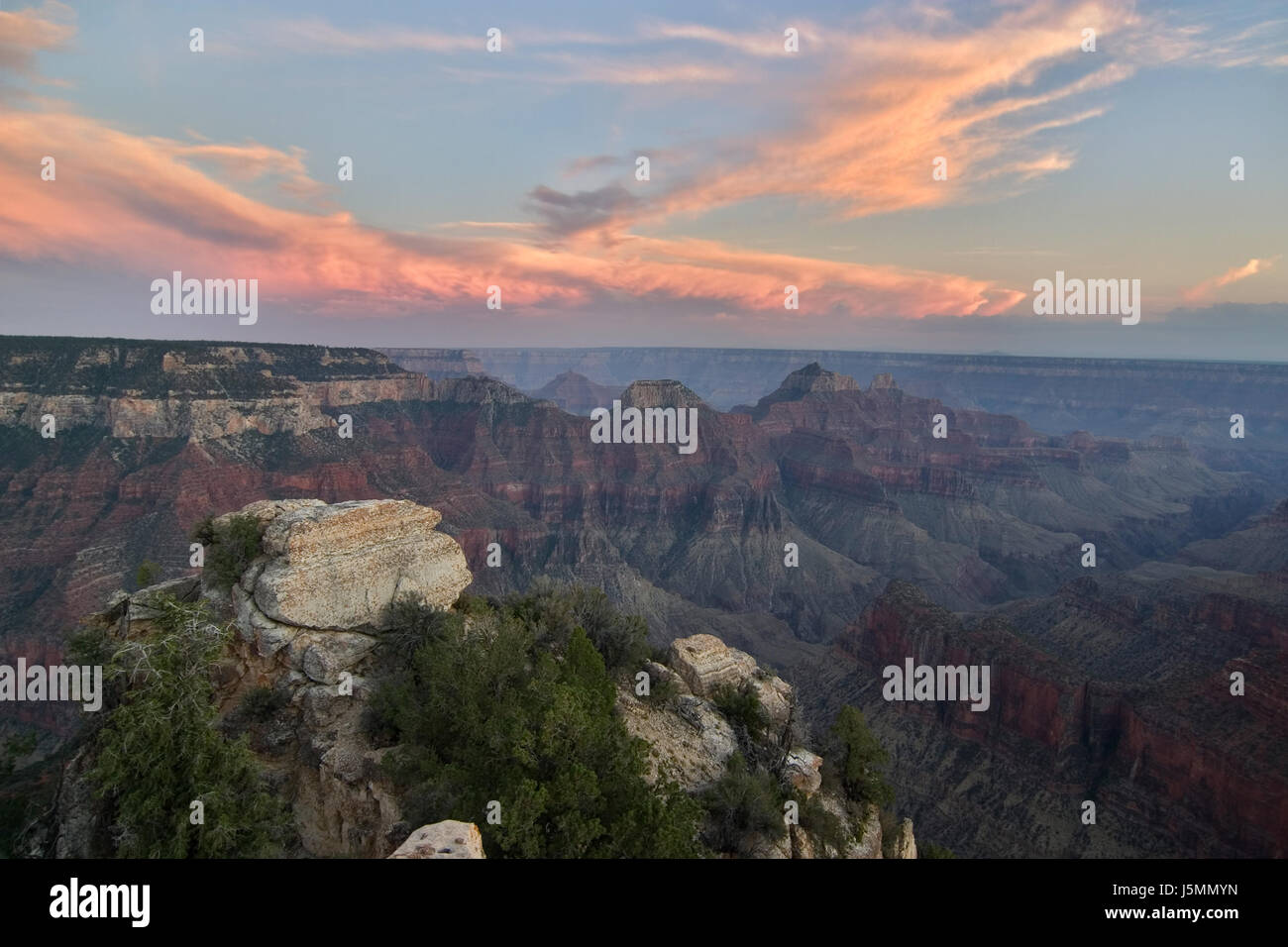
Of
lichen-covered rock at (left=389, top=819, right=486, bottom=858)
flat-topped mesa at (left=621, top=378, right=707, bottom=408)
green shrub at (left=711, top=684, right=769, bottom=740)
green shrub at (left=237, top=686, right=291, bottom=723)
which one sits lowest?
green shrub at (left=711, top=684, right=769, bottom=740)

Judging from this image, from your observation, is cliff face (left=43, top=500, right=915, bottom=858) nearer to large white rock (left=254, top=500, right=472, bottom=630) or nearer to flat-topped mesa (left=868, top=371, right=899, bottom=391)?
large white rock (left=254, top=500, right=472, bottom=630)

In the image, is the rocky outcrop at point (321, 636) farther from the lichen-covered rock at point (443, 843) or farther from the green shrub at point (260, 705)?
the lichen-covered rock at point (443, 843)

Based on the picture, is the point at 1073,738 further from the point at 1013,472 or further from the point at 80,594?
the point at 1013,472

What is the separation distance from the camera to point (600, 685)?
18641mm

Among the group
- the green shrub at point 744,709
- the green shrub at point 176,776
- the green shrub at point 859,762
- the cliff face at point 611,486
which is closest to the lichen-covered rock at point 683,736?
the green shrub at point 744,709

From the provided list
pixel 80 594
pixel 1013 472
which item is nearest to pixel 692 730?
pixel 80 594

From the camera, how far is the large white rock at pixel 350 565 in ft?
64.7

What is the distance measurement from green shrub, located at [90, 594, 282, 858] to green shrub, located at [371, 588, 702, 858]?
307 cm

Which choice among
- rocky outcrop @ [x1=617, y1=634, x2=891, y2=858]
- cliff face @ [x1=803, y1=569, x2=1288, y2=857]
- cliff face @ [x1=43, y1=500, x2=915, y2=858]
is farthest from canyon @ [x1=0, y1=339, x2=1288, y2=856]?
cliff face @ [x1=43, y1=500, x2=915, y2=858]

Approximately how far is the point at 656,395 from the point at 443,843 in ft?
433

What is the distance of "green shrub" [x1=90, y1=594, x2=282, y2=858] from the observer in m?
12.0

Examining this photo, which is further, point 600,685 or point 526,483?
point 526,483
